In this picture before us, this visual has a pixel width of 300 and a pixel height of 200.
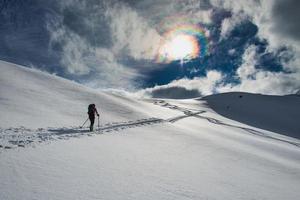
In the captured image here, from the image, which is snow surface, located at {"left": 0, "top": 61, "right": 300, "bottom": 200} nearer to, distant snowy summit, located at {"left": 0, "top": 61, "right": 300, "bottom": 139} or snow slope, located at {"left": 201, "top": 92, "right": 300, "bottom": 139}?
distant snowy summit, located at {"left": 0, "top": 61, "right": 300, "bottom": 139}

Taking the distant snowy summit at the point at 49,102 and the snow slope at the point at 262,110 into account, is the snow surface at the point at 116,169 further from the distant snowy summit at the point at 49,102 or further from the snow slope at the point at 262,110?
the snow slope at the point at 262,110

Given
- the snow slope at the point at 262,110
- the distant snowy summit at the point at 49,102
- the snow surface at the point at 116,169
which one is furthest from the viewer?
the snow slope at the point at 262,110

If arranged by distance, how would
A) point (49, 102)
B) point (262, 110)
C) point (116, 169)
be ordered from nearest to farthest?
point (116, 169) < point (49, 102) < point (262, 110)

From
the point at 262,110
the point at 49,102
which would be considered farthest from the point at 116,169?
the point at 262,110

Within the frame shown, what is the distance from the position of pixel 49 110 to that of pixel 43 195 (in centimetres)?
1500

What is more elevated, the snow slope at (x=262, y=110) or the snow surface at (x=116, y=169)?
the snow slope at (x=262, y=110)

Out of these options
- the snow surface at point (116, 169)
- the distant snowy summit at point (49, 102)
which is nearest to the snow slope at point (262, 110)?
the distant snowy summit at point (49, 102)

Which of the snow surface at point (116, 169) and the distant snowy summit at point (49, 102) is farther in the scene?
the distant snowy summit at point (49, 102)

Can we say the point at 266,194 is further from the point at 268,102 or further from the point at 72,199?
the point at 268,102

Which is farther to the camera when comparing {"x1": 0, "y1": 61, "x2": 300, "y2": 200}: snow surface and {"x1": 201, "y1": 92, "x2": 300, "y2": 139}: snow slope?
{"x1": 201, "y1": 92, "x2": 300, "y2": 139}: snow slope

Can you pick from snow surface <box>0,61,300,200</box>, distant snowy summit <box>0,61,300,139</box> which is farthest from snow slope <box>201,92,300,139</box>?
snow surface <box>0,61,300,200</box>

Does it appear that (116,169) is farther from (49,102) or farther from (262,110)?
(262,110)

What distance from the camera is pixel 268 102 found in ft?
293

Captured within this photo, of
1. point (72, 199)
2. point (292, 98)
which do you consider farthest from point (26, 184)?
point (292, 98)
